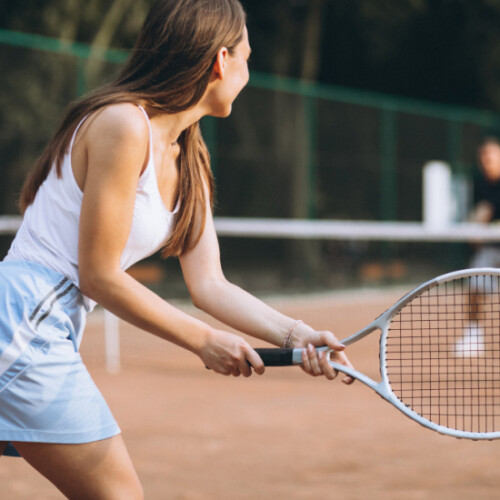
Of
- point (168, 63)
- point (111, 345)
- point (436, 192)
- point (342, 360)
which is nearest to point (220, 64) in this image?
point (168, 63)

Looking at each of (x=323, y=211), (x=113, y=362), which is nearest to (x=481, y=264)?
(x=113, y=362)

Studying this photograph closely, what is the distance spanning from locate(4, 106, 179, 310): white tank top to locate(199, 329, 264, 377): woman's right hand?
275mm

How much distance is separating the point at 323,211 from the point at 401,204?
1.64m

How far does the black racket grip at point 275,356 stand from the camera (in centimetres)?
237

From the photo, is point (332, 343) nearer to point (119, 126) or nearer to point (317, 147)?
point (119, 126)

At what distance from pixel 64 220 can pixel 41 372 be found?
325mm

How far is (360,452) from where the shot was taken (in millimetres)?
4457

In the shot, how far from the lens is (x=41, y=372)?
2.10m

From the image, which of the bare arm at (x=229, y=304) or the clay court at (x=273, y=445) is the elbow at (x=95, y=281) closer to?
the bare arm at (x=229, y=304)

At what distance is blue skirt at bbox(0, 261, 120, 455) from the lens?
2.09 m

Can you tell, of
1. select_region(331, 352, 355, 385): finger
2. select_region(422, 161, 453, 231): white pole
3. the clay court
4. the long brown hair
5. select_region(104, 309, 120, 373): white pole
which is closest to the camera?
the long brown hair

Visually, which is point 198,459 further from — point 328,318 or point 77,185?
point 328,318

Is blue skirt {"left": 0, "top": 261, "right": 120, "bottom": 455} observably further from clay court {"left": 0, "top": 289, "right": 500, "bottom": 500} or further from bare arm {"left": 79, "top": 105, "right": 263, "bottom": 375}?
clay court {"left": 0, "top": 289, "right": 500, "bottom": 500}

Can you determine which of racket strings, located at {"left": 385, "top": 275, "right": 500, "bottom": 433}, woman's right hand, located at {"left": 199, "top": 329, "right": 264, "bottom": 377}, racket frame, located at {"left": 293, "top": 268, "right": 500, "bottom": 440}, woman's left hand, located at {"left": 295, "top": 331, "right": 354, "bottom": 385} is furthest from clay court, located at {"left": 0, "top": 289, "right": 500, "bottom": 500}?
woman's right hand, located at {"left": 199, "top": 329, "right": 264, "bottom": 377}
